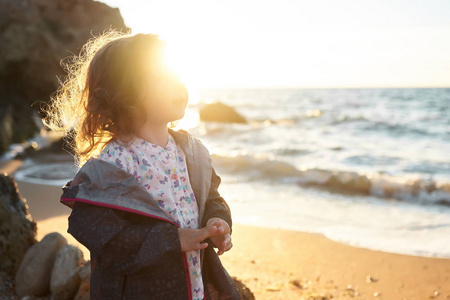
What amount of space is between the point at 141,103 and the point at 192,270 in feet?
2.61

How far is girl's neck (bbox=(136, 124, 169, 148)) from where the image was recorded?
1963 millimetres

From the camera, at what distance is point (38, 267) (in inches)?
134

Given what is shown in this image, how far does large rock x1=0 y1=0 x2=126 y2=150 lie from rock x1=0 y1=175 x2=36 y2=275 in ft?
30.9

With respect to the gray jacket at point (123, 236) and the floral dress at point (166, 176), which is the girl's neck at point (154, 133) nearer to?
the floral dress at point (166, 176)

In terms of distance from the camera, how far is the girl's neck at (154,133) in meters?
1.96

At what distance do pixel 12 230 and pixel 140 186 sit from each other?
2285 mm

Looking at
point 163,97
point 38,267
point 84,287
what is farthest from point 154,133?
point 38,267

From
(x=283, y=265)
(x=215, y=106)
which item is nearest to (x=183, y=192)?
(x=283, y=265)

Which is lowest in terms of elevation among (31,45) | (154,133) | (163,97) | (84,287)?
(84,287)

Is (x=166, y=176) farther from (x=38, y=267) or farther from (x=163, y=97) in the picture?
(x=38, y=267)

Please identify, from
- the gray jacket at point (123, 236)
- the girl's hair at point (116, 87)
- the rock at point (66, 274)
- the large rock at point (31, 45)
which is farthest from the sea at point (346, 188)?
the large rock at point (31, 45)

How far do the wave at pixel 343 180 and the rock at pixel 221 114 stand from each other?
613 inches

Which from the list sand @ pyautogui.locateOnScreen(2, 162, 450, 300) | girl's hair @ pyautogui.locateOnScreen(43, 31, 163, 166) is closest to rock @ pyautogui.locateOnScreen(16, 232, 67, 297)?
sand @ pyautogui.locateOnScreen(2, 162, 450, 300)

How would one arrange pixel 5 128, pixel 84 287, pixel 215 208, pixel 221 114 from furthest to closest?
pixel 221 114 < pixel 5 128 < pixel 84 287 < pixel 215 208
